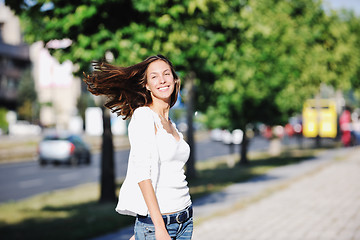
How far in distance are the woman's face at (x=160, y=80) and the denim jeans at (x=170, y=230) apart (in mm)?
682

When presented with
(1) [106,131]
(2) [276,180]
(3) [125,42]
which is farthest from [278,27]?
(3) [125,42]

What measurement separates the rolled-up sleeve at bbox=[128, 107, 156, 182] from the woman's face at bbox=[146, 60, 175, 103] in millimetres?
254

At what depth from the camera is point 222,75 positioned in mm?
11742

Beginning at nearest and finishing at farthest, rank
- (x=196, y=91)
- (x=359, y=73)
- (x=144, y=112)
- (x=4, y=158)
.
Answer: (x=144, y=112) < (x=196, y=91) < (x=4, y=158) < (x=359, y=73)

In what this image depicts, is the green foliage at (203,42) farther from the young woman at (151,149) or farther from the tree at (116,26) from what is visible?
the young woman at (151,149)

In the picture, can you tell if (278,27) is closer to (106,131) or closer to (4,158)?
(106,131)

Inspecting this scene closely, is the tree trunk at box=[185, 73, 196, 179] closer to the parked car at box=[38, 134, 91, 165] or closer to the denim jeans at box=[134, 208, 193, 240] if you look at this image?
the parked car at box=[38, 134, 91, 165]

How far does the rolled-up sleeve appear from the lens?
2.36 m

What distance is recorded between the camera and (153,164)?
7.80ft

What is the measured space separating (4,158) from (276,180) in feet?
58.1

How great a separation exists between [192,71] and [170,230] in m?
10.8

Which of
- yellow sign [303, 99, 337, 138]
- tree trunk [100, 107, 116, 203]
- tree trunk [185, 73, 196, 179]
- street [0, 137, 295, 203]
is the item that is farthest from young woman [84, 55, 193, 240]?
yellow sign [303, 99, 337, 138]

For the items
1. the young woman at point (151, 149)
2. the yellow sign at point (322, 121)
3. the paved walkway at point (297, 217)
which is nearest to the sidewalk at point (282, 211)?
the paved walkway at point (297, 217)

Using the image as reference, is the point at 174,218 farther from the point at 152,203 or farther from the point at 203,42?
the point at 203,42
